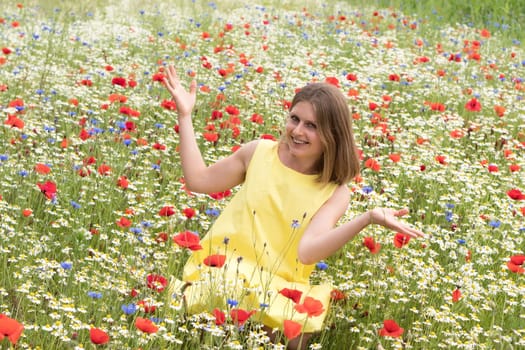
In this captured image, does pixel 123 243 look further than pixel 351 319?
Yes

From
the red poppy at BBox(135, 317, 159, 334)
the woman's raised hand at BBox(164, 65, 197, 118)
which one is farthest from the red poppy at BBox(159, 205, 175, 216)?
the red poppy at BBox(135, 317, 159, 334)

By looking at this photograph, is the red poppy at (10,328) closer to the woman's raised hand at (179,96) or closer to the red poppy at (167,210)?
the red poppy at (167,210)

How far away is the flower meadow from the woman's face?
50cm

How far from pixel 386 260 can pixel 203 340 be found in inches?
42.6

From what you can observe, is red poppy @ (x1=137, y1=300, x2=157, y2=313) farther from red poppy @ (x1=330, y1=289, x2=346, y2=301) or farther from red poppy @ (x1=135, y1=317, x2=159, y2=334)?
red poppy @ (x1=330, y1=289, x2=346, y2=301)

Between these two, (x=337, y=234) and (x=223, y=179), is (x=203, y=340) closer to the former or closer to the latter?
(x=337, y=234)

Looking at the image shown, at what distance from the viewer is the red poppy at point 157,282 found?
301cm

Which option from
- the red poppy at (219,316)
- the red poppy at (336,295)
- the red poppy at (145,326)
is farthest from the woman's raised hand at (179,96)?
the red poppy at (145,326)

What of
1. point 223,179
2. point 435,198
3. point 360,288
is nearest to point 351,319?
point 360,288

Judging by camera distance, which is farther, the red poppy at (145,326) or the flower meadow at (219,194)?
the flower meadow at (219,194)

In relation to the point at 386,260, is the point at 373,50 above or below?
above

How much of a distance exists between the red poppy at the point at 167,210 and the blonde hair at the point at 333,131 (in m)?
0.67

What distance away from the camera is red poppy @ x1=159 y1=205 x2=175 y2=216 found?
3748 millimetres

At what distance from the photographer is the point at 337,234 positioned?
10.8 ft
